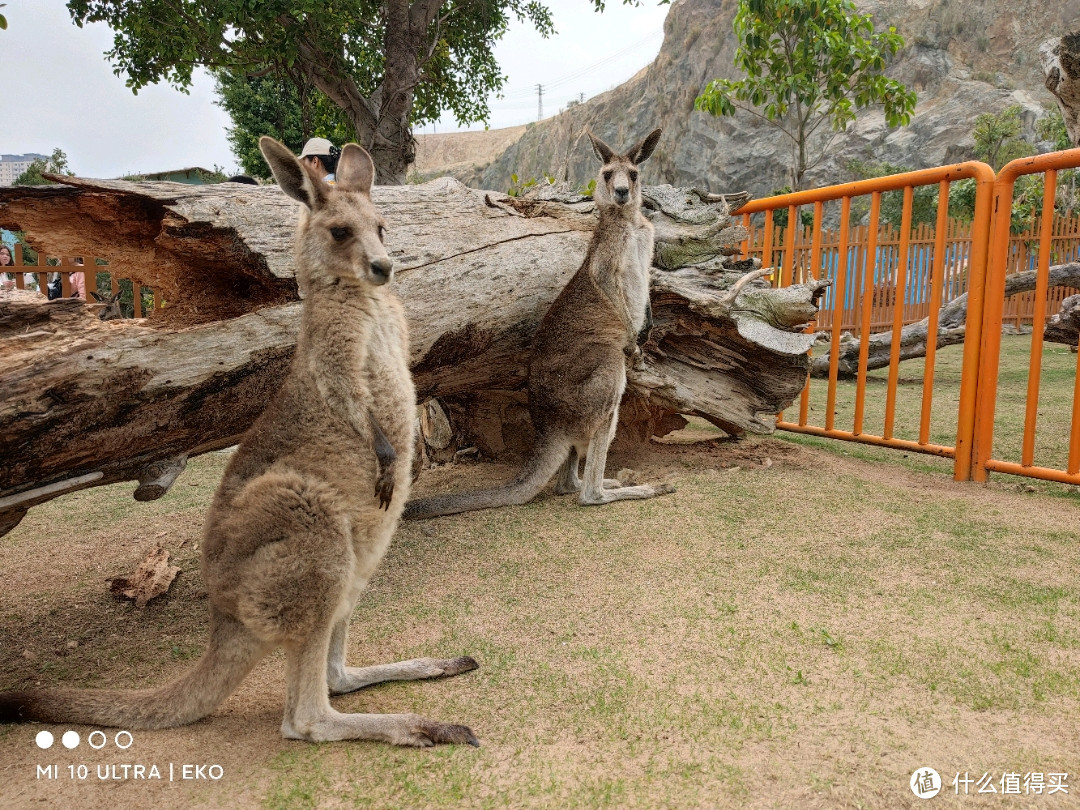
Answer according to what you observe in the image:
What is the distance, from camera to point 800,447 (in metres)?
5.98

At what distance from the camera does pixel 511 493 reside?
452cm

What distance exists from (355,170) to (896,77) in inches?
1561

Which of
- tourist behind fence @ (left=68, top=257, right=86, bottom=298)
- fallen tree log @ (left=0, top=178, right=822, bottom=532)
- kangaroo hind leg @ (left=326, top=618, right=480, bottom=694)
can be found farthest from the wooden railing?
kangaroo hind leg @ (left=326, top=618, right=480, bottom=694)

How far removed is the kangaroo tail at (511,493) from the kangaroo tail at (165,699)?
1.98 m

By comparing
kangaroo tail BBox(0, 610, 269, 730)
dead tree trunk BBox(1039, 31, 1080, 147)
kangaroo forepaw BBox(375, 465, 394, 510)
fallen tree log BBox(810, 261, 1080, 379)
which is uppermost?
dead tree trunk BBox(1039, 31, 1080, 147)

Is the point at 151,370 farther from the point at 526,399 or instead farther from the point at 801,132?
the point at 801,132

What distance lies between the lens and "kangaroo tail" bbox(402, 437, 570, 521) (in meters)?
4.28

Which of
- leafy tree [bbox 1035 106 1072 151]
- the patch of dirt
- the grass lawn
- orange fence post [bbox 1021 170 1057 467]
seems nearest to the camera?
the grass lawn

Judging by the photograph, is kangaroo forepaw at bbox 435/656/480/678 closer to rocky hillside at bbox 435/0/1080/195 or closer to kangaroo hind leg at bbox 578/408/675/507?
kangaroo hind leg at bbox 578/408/675/507

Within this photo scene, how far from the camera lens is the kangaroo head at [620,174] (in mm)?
4711

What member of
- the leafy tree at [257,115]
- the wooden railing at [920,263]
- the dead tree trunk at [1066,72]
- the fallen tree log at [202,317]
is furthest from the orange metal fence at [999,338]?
the leafy tree at [257,115]

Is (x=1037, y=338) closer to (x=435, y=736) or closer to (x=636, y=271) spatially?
(x=636, y=271)

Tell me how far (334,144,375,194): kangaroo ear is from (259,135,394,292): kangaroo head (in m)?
0.06

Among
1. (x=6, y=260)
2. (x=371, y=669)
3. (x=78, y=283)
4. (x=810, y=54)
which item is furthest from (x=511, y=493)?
(x=810, y=54)
